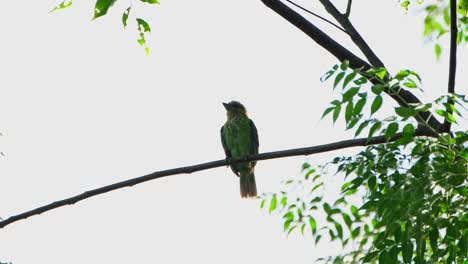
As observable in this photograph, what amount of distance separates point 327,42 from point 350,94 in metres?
0.70

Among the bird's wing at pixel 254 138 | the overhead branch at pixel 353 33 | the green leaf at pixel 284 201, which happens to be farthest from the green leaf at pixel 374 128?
the bird's wing at pixel 254 138

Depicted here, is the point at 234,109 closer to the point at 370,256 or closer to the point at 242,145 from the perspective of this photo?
the point at 242,145

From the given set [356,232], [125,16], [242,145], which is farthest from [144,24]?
[242,145]

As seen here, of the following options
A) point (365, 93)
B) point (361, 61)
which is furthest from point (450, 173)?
point (361, 61)

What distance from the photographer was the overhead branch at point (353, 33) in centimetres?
458

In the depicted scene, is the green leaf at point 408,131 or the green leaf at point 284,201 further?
the green leaf at point 284,201

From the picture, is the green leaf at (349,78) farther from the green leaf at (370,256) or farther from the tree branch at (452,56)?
the green leaf at (370,256)

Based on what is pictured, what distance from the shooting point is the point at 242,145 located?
10.4 m

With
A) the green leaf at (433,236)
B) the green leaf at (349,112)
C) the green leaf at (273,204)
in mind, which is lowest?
the green leaf at (433,236)

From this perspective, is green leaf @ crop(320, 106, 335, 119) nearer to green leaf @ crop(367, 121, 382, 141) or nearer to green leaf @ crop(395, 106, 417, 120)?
green leaf @ crop(367, 121, 382, 141)

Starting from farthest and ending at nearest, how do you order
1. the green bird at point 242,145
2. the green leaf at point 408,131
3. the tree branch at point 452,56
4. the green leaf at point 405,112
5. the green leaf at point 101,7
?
the green bird at point 242,145
the tree branch at point 452,56
the green leaf at point 408,131
the green leaf at point 405,112
the green leaf at point 101,7

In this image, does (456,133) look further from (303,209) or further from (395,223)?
(303,209)

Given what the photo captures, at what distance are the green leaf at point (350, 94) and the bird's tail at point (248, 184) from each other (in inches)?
278

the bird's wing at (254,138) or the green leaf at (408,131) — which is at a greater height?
the bird's wing at (254,138)
